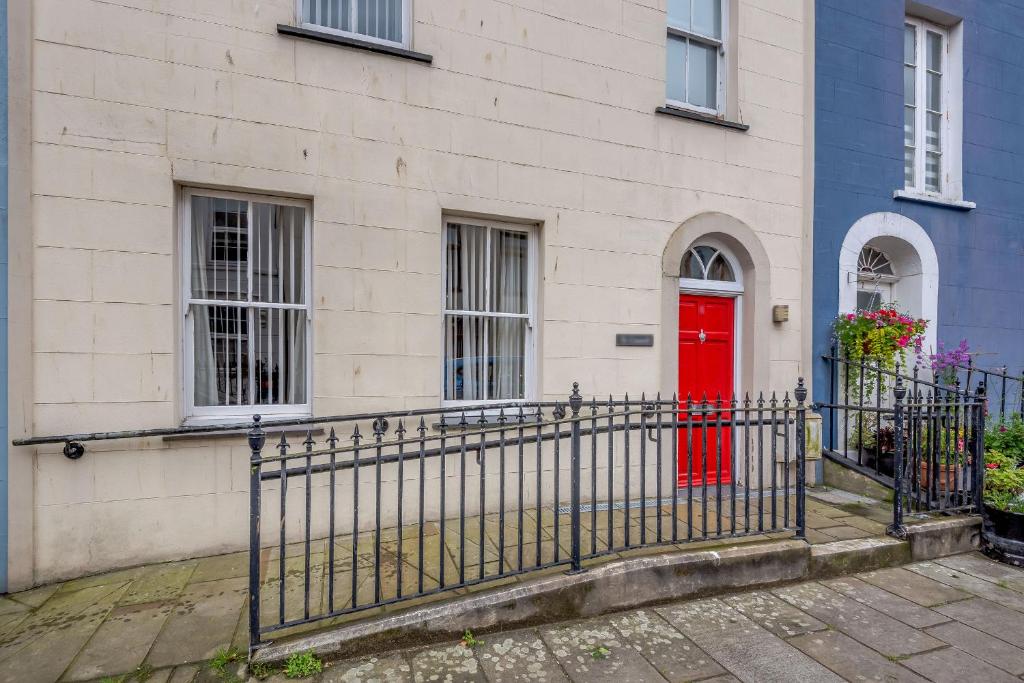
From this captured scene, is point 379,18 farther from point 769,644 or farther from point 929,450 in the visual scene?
point 929,450

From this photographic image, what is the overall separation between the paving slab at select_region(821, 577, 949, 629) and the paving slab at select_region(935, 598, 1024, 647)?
12 cm

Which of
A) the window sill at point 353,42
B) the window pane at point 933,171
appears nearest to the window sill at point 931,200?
the window pane at point 933,171

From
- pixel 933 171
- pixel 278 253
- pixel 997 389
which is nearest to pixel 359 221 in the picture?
pixel 278 253

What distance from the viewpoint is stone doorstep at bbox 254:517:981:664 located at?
111 inches

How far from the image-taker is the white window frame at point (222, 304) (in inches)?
161

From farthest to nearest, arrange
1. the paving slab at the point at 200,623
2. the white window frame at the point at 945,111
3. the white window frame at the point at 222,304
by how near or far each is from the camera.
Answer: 1. the white window frame at the point at 945,111
2. the white window frame at the point at 222,304
3. the paving slab at the point at 200,623

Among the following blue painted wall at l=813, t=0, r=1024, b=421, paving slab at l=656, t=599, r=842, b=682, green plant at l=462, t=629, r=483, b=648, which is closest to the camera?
paving slab at l=656, t=599, r=842, b=682

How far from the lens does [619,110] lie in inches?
205

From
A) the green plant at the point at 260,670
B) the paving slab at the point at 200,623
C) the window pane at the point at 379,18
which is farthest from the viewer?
the window pane at the point at 379,18

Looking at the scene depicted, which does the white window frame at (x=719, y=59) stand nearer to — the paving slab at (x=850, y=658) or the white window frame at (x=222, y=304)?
the white window frame at (x=222, y=304)

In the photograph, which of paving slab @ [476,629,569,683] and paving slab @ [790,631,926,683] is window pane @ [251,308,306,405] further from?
paving slab @ [790,631,926,683]

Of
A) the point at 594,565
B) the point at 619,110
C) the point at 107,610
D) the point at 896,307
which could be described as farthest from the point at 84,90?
the point at 896,307

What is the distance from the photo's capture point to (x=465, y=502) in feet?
14.8

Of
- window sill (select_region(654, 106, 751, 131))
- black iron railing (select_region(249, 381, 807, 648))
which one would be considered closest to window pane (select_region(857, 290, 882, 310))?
window sill (select_region(654, 106, 751, 131))
